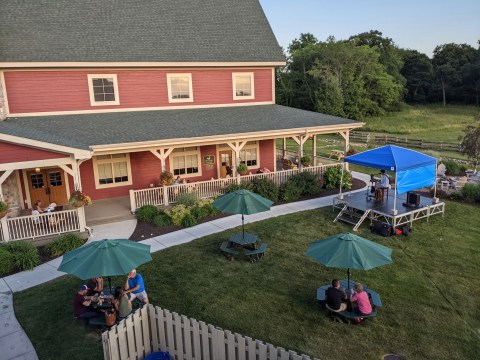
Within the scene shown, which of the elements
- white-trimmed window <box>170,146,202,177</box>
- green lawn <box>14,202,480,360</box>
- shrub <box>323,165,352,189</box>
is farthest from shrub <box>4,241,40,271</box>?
shrub <box>323,165,352,189</box>

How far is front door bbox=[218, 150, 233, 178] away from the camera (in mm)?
20953

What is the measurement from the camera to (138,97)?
19344 millimetres

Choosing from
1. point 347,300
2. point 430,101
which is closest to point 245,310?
point 347,300

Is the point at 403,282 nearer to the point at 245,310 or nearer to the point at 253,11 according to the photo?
the point at 245,310

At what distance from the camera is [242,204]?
11836 millimetres

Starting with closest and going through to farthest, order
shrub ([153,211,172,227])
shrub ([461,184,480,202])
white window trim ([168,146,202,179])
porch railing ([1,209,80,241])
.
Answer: porch railing ([1,209,80,241]), shrub ([153,211,172,227]), shrub ([461,184,480,202]), white window trim ([168,146,202,179])

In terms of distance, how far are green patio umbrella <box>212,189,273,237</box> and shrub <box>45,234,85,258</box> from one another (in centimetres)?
529

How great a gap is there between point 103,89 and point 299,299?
14.2 metres

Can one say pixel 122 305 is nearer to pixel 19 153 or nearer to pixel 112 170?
pixel 19 153

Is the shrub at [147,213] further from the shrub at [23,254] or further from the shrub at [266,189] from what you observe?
the shrub at [266,189]

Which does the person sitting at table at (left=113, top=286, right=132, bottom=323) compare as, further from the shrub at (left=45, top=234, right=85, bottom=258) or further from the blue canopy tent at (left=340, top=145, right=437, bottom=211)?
the blue canopy tent at (left=340, top=145, right=437, bottom=211)

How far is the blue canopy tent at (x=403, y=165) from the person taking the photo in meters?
14.6

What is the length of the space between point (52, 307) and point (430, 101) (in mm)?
84116

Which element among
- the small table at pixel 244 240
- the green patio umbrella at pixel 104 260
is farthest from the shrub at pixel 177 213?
the green patio umbrella at pixel 104 260
